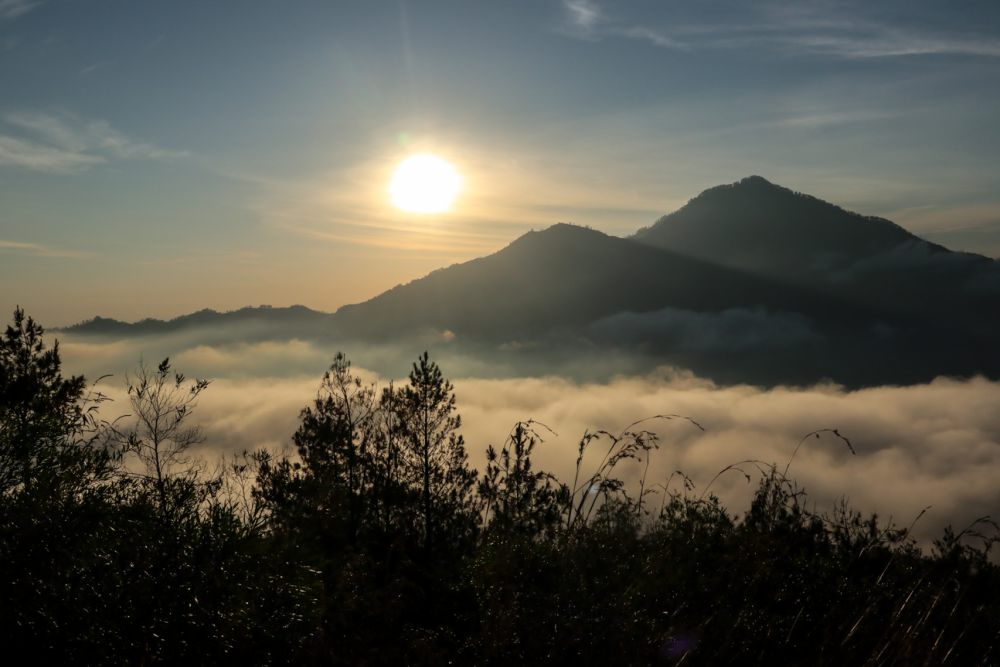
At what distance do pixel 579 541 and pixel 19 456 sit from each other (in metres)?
9.69

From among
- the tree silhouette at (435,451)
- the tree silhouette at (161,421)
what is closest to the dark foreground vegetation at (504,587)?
the tree silhouette at (161,421)

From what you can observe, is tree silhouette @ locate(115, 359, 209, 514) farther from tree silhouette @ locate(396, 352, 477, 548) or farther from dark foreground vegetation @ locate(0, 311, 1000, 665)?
tree silhouette @ locate(396, 352, 477, 548)

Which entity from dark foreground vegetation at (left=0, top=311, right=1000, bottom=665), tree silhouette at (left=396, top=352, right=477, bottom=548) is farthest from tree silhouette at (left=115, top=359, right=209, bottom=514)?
tree silhouette at (left=396, top=352, right=477, bottom=548)

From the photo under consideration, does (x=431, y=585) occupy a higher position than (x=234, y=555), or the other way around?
(x=234, y=555)

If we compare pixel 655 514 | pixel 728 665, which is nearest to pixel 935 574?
pixel 655 514

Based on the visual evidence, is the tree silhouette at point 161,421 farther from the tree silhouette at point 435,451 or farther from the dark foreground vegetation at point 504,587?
the tree silhouette at point 435,451

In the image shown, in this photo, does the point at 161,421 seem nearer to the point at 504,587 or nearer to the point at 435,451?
the point at 435,451

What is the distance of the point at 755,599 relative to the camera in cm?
788

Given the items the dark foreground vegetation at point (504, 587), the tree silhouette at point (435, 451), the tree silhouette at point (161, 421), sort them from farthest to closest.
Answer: the tree silhouette at point (435, 451), the tree silhouette at point (161, 421), the dark foreground vegetation at point (504, 587)

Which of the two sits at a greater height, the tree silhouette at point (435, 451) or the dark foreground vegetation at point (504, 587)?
the dark foreground vegetation at point (504, 587)

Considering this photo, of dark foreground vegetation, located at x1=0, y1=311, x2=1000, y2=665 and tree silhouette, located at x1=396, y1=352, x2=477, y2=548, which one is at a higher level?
dark foreground vegetation, located at x1=0, y1=311, x2=1000, y2=665

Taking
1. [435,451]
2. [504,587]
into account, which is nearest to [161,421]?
[435,451]

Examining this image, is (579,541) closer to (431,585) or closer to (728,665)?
(728,665)

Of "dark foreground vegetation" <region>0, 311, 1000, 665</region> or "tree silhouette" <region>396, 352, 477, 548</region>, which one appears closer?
"dark foreground vegetation" <region>0, 311, 1000, 665</region>
